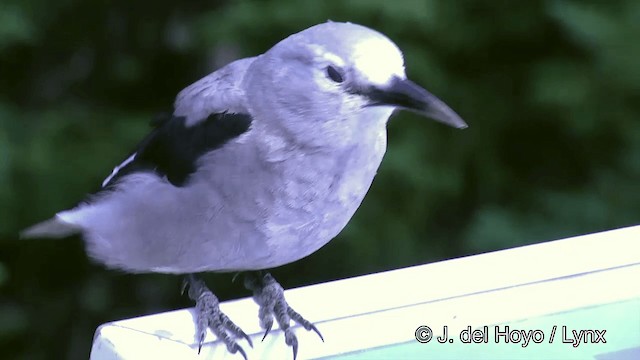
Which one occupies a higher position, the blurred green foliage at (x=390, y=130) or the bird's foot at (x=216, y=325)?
the bird's foot at (x=216, y=325)

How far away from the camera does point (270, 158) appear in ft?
2.68

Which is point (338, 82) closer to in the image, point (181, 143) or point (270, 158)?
point (270, 158)

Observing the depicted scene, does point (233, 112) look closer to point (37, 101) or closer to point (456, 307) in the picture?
point (456, 307)

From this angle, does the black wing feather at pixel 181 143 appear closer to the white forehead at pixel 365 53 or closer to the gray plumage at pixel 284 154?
the gray plumage at pixel 284 154

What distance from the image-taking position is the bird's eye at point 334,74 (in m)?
0.76

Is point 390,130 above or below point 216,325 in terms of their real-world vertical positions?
below

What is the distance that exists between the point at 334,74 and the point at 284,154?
9 cm

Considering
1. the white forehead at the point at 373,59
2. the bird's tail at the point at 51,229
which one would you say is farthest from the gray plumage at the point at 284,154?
the bird's tail at the point at 51,229

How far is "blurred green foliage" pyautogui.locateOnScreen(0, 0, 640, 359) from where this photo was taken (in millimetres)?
1574

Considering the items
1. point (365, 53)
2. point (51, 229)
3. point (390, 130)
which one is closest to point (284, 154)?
point (365, 53)

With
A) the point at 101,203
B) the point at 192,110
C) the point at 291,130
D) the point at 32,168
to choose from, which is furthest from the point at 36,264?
the point at 291,130

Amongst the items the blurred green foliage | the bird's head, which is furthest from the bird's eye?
the blurred green foliage

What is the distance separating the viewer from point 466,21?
1790 mm

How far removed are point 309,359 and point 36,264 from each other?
1.07 m
